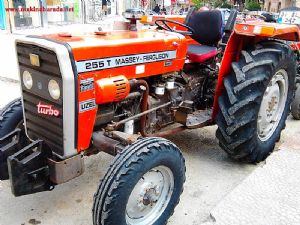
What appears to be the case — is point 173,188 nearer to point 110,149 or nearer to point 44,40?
point 110,149

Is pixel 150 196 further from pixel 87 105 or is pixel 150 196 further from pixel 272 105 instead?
pixel 272 105

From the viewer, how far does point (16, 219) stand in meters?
2.88

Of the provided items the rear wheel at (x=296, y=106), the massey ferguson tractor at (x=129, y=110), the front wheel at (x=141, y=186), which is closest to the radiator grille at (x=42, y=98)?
the massey ferguson tractor at (x=129, y=110)

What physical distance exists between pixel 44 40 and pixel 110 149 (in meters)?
0.91

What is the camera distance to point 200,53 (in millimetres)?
3887

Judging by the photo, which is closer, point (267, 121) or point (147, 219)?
point (147, 219)

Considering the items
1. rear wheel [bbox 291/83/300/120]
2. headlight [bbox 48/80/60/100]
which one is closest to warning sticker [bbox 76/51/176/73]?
headlight [bbox 48/80/60/100]

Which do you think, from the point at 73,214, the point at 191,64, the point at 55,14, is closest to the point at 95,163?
the point at 73,214

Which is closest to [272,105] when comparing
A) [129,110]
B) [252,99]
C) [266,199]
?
[252,99]

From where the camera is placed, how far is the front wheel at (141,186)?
232 cm

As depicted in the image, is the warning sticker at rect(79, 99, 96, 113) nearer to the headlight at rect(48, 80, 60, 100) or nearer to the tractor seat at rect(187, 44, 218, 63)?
the headlight at rect(48, 80, 60, 100)

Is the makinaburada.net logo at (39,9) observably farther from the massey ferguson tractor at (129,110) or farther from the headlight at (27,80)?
the headlight at (27,80)

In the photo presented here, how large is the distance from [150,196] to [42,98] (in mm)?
1069

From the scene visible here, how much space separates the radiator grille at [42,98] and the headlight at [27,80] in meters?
0.03
